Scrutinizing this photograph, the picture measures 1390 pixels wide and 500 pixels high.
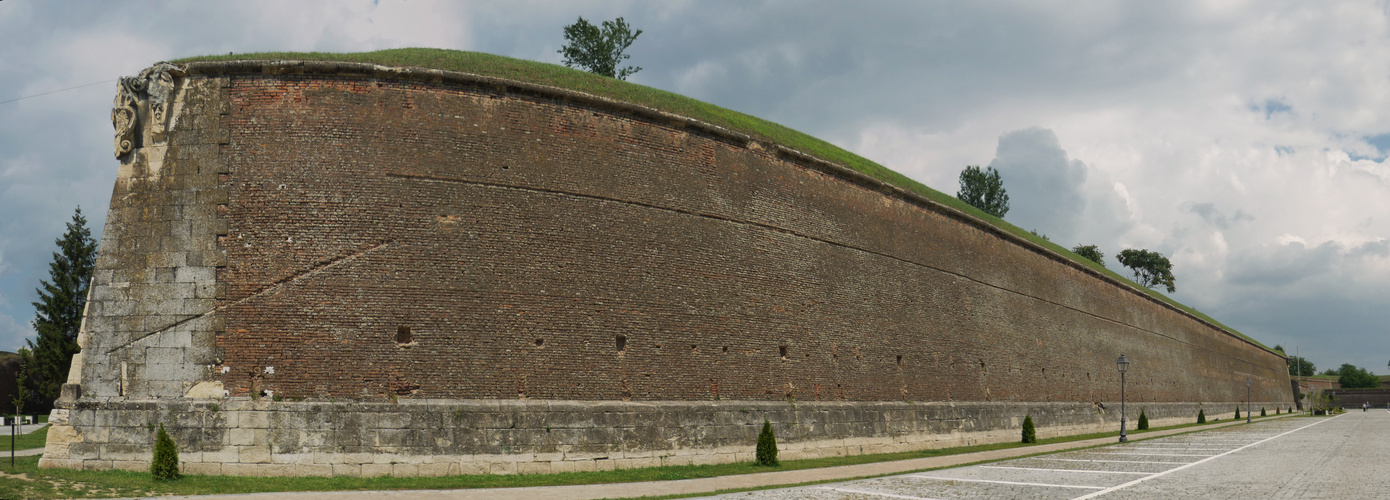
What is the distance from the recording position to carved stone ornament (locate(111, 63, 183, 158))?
14.5 meters

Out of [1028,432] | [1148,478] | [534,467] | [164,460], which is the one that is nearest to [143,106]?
[164,460]

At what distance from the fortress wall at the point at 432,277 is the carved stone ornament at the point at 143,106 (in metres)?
0.17

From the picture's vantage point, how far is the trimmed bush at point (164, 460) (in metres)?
12.6

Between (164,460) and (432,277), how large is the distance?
14.8 feet

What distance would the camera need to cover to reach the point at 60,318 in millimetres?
36375

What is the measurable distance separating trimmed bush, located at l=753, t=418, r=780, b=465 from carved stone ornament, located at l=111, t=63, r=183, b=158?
11514 millimetres

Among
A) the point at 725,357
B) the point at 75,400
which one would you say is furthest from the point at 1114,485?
the point at 75,400

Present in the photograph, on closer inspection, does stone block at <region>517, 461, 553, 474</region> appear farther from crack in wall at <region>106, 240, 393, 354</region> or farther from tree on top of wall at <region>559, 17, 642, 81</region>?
tree on top of wall at <region>559, 17, 642, 81</region>

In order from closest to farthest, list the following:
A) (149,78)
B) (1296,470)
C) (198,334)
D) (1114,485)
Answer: (1114,485)
(198,334)
(149,78)
(1296,470)

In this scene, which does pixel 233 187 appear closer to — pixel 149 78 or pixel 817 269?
pixel 149 78

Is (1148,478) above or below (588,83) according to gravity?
below

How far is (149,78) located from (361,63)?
11.1ft

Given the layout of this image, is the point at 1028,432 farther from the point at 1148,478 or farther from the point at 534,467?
the point at 534,467

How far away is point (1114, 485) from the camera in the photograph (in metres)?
12.8
